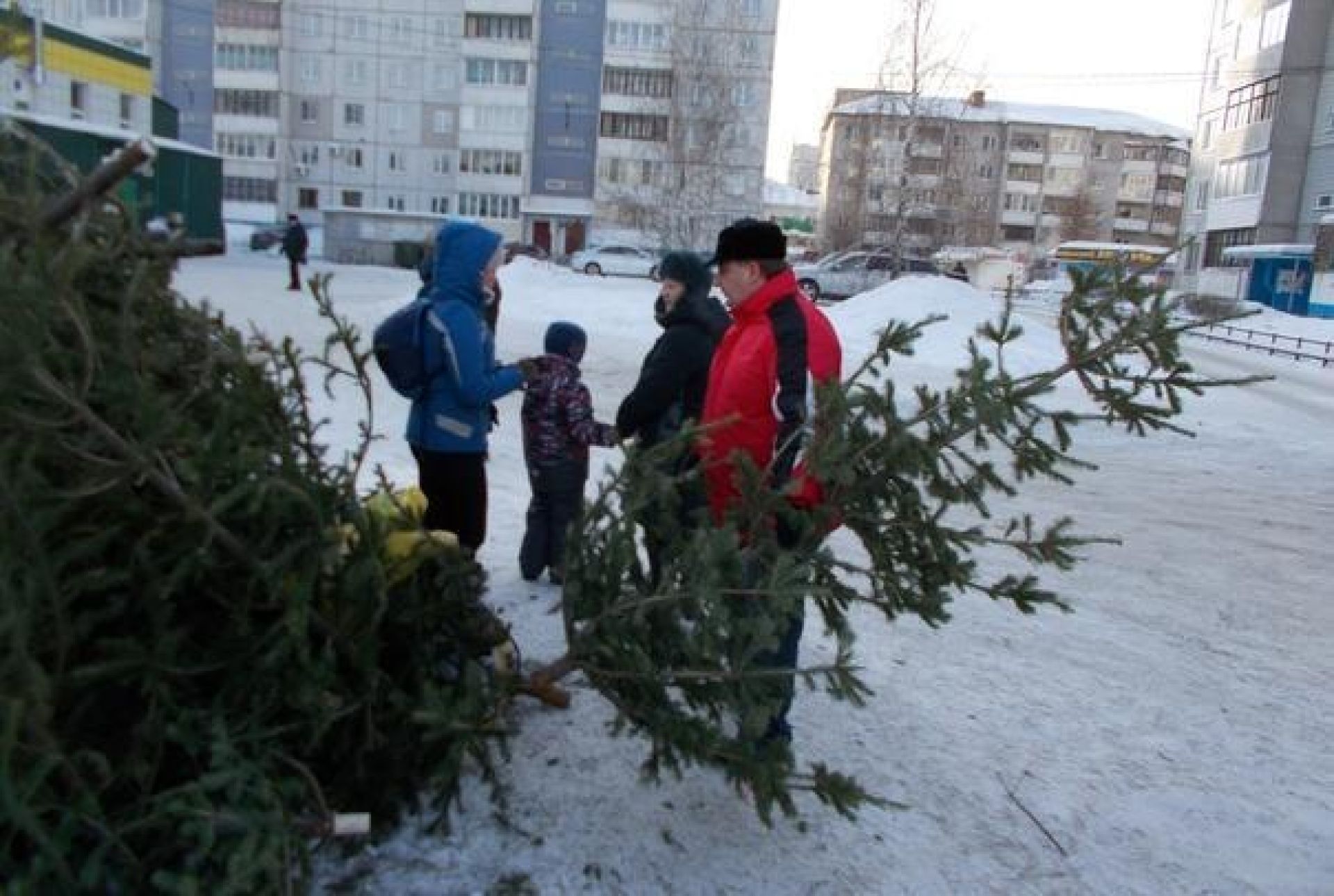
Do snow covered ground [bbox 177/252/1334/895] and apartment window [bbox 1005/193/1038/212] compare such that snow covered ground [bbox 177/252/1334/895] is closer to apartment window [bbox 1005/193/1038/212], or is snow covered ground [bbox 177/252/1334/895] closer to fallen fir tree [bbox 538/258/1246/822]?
fallen fir tree [bbox 538/258/1246/822]

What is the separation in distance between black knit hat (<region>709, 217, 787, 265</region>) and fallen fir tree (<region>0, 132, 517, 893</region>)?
1.30 m

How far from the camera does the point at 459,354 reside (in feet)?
13.3

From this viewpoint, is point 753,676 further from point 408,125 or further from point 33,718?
point 408,125

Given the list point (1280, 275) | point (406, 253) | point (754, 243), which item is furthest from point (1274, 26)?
point (754, 243)

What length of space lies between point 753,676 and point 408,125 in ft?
216

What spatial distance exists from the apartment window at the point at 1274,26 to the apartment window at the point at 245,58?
52.1m

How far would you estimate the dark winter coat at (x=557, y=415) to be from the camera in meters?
4.94

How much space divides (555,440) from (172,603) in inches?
105

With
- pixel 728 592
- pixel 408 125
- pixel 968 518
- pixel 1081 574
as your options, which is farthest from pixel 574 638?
pixel 408 125

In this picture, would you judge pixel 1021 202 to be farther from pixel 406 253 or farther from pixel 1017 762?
pixel 1017 762

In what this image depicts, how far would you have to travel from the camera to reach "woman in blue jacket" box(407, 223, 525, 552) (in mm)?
4082

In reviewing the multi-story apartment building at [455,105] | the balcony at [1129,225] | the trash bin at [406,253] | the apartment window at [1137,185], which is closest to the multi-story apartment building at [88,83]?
the trash bin at [406,253]

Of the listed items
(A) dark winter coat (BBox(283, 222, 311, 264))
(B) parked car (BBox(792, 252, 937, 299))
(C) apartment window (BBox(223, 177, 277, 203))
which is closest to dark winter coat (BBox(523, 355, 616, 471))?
(A) dark winter coat (BBox(283, 222, 311, 264))

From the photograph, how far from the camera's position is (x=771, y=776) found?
2770 mm
